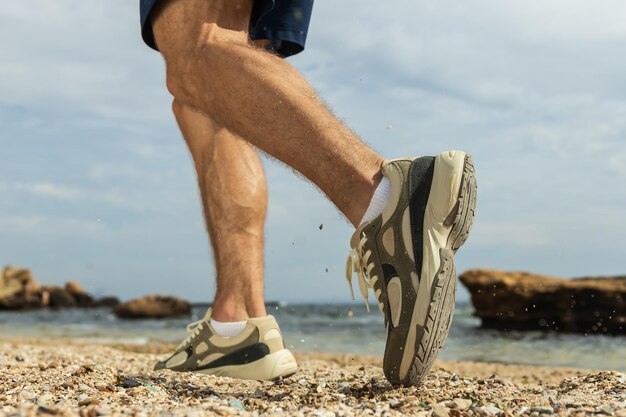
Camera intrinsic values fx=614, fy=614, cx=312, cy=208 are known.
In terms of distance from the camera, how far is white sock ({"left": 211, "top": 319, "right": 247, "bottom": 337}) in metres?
2.45

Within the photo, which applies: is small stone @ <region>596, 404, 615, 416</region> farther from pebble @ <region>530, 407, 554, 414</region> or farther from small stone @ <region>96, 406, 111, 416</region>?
small stone @ <region>96, 406, 111, 416</region>

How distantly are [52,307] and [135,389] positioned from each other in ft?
133

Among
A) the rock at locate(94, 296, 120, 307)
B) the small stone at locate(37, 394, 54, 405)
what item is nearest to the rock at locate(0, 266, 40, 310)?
the rock at locate(94, 296, 120, 307)

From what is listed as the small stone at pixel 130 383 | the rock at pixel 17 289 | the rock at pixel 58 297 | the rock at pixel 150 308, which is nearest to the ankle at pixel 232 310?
the small stone at pixel 130 383

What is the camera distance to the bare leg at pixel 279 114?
163cm

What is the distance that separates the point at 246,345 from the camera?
2.39 m

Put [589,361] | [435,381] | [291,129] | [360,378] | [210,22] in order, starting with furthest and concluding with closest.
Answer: [589,361], [360,378], [435,381], [210,22], [291,129]

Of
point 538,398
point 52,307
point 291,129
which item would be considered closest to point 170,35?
point 291,129

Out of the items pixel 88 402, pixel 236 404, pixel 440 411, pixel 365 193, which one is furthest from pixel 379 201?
pixel 88 402

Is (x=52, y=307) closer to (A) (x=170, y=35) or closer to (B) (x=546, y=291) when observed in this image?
(B) (x=546, y=291)

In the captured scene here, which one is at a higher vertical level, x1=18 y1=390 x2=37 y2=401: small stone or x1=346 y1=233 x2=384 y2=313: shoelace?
x1=346 y1=233 x2=384 y2=313: shoelace

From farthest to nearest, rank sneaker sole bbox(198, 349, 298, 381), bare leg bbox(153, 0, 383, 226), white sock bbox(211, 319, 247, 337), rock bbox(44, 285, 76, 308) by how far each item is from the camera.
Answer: rock bbox(44, 285, 76, 308), white sock bbox(211, 319, 247, 337), sneaker sole bbox(198, 349, 298, 381), bare leg bbox(153, 0, 383, 226)

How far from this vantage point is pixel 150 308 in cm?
2653

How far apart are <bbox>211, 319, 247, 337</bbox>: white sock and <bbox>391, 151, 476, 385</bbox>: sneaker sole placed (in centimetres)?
92
